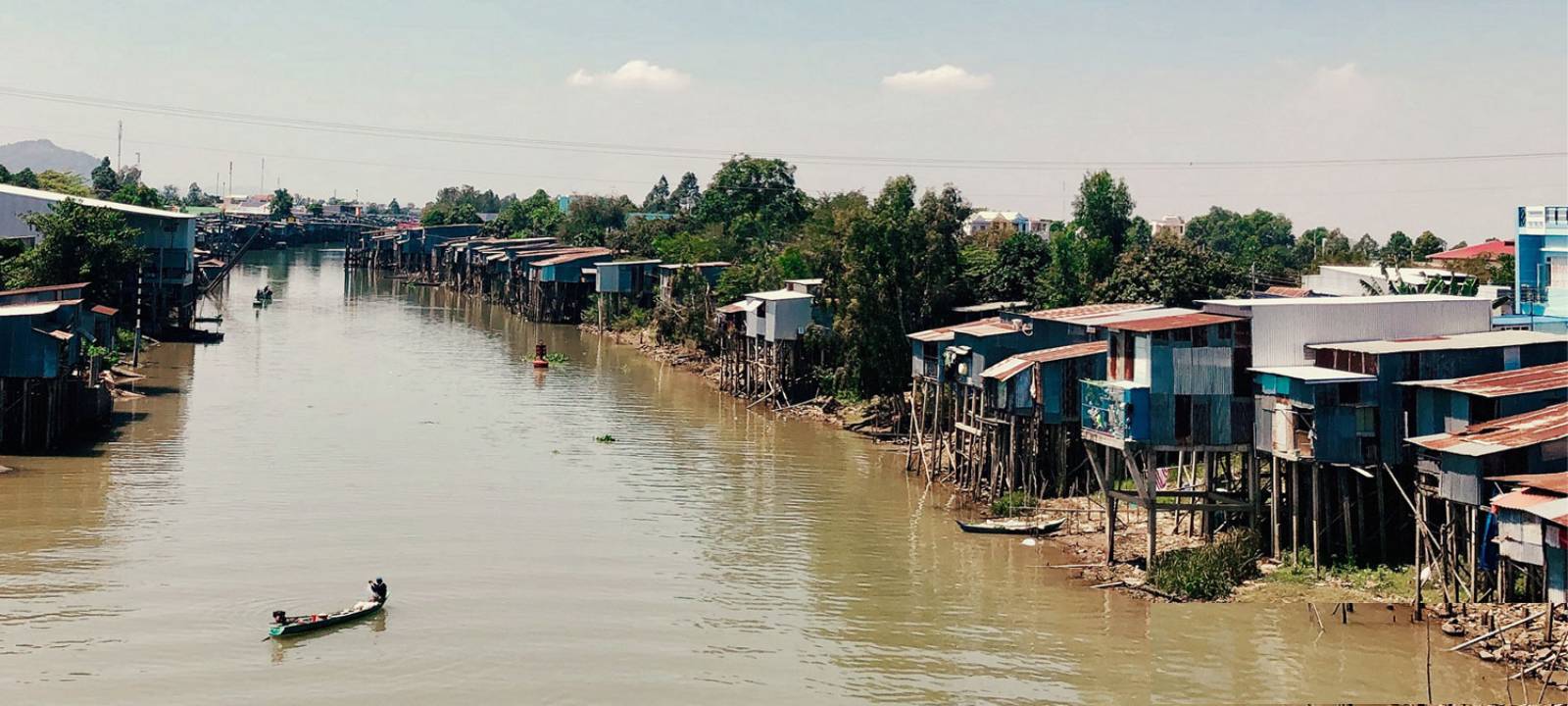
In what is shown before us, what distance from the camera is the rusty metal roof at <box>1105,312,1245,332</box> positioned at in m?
26.4

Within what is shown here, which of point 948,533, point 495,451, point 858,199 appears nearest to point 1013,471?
point 948,533

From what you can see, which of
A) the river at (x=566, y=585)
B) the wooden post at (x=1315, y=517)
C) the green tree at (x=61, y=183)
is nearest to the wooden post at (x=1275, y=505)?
the wooden post at (x=1315, y=517)

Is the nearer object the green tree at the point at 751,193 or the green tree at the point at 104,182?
the green tree at the point at 751,193

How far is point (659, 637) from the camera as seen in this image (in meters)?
24.0

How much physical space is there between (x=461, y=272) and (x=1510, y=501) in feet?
305

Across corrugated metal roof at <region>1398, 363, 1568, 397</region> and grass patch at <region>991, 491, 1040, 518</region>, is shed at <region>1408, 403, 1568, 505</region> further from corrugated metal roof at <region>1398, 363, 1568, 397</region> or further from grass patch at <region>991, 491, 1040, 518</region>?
grass patch at <region>991, 491, 1040, 518</region>

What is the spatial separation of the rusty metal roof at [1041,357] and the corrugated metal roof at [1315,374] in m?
5.05

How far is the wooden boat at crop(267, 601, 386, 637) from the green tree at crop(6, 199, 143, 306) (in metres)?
27.9

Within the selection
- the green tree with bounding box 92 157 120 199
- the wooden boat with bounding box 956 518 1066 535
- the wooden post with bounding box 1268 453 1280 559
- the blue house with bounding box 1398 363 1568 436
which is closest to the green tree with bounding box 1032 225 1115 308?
the wooden boat with bounding box 956 518 1066 535

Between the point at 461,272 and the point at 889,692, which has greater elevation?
the point at 461,272

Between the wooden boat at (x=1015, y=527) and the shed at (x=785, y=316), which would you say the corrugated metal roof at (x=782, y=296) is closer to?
the shed at (x=785, y=316)

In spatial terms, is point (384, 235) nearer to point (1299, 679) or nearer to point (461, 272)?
point (461, 272)

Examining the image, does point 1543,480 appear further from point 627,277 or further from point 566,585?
point 627,277

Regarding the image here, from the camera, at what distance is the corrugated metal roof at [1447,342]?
2586 cm
